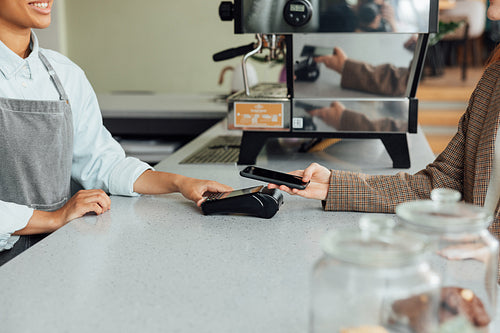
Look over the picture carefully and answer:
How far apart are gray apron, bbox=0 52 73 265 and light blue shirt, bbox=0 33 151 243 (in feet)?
0.11

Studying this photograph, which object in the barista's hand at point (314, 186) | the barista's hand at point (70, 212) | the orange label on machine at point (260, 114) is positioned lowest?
the barista's hand at point (70, 212)

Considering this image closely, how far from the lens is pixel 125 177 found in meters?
1.43

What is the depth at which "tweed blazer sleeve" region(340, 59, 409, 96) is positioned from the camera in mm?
1697

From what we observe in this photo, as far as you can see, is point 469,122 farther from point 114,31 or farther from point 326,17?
point 114,31

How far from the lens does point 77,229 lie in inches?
45.1

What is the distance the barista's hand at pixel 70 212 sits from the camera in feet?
4.07

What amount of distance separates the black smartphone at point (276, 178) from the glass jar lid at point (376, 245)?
2.21 feet

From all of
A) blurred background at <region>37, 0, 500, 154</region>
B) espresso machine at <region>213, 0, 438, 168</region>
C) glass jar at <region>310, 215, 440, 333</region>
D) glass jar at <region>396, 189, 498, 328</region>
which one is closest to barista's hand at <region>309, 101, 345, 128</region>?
espresso machine at <region>213, 0, 438, 168</region>

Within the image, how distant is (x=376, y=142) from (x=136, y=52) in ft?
9.88

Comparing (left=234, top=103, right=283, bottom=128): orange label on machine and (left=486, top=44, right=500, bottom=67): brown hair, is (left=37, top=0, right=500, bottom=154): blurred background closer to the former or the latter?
(left=234, top=103, right=283, bottom=128): orange label on machine

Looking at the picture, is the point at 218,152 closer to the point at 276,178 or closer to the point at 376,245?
the point at 276,178

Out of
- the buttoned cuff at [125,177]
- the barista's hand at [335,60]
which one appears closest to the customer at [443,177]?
the buttoned cuff at [125,177]

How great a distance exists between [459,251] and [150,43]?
14.2 ft

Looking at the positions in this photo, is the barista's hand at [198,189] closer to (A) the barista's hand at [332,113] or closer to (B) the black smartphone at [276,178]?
(B) the black smartphone at [276,178]
